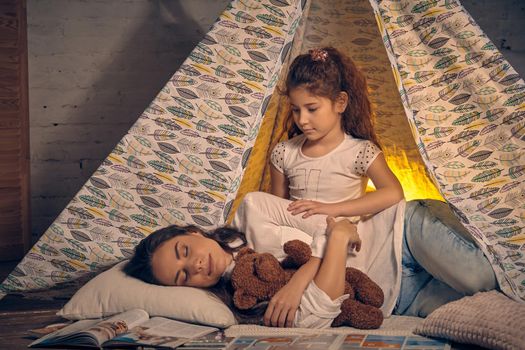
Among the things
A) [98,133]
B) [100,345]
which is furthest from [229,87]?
[98,133]

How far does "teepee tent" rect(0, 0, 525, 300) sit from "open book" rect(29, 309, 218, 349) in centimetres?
45

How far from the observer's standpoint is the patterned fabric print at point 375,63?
3070mm

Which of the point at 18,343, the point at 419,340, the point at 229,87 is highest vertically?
the point at 229,87

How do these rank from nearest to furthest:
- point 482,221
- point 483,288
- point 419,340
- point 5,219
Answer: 1. point 419,340
2. point 483,288
3. point 482,221
4. point 5,219

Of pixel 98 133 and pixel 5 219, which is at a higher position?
pixel 98 133

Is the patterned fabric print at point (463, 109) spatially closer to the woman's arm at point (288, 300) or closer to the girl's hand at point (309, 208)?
the girl's hand at point (309, 208)

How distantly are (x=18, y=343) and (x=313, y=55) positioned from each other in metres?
1.31

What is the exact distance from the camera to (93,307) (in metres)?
2.44

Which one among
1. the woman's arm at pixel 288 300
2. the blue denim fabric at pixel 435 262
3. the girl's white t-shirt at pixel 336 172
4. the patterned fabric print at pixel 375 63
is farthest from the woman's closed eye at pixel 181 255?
the patterned fabric print at pixel 375 63

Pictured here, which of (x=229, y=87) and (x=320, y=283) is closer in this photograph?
(x=320, y=283)

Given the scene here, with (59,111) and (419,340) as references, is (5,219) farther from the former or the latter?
(419,340)

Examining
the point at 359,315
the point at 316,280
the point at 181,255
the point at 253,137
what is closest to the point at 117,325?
A: the point at 181,255

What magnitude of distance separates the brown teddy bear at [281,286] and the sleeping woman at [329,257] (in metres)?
0.04

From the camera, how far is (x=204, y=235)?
7.94 ft
